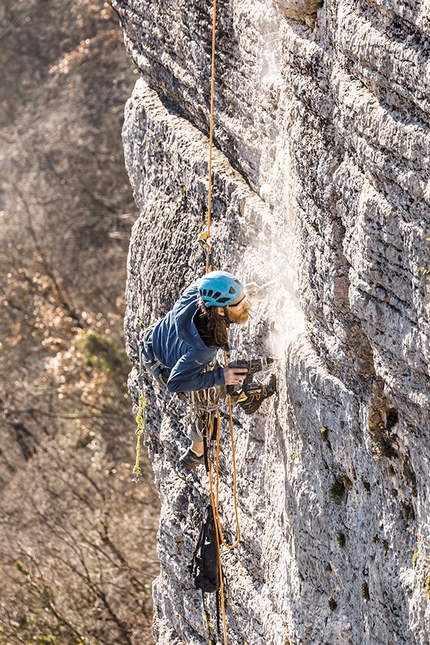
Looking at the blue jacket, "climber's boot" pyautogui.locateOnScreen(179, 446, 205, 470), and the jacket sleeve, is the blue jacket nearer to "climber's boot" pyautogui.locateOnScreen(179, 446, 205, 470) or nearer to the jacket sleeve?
the jacket sleeve

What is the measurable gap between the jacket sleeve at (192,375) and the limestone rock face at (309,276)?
1.46ft

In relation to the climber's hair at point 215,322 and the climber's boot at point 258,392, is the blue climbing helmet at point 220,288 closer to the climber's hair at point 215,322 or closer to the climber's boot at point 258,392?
the climber's hair at point 215,322

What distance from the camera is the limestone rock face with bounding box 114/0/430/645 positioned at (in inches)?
149

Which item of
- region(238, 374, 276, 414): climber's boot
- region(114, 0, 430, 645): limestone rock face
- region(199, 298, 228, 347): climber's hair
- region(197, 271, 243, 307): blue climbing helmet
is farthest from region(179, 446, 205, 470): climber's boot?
region(197, 271, 243, 307): blue climbing helmet

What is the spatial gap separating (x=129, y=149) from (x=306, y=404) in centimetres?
389

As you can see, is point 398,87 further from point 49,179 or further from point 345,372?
point 49,179

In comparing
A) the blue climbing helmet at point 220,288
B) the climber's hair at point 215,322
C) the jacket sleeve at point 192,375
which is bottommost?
the jacket sleeve at point 192,375

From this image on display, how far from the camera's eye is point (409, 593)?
417cm


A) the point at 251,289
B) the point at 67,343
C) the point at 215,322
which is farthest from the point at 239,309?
the point at 67,343

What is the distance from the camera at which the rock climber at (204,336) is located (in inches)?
202

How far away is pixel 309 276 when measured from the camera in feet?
15.9

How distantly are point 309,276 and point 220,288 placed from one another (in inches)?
22.1

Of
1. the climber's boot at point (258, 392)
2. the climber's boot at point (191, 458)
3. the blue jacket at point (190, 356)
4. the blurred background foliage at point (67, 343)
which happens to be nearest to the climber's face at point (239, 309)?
the blue jacket at point (190, 356)

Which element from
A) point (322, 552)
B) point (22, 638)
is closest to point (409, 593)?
point (322, 552)
